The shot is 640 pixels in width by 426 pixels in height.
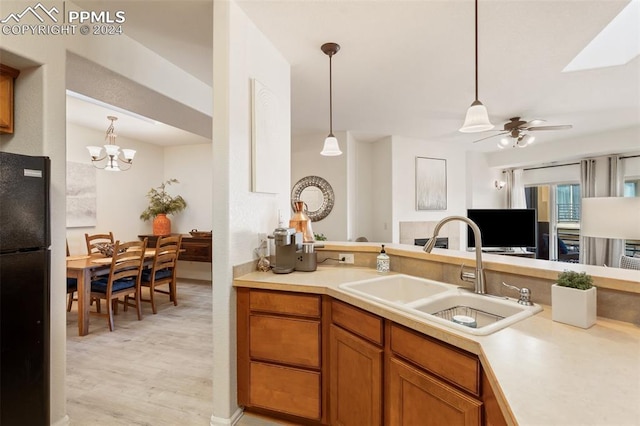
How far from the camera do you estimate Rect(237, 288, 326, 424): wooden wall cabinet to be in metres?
1.77

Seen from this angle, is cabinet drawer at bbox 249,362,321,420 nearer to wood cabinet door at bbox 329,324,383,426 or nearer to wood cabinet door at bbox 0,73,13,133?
wood cabinet door at bbox 329,324,383,426

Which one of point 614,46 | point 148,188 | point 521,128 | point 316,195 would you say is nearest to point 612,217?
point 521,128

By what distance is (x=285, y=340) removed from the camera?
5.96 feet

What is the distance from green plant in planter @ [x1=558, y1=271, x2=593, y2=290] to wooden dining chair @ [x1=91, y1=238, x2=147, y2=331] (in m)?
3.79

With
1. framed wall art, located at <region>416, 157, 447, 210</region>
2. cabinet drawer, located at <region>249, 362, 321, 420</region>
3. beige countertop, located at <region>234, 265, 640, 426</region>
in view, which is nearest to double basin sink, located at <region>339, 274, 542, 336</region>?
beige countertop, located at <region>234, 265, 640, 426</region>

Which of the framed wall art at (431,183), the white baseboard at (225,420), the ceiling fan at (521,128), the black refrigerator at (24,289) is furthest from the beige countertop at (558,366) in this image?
the framed wall art at (431,183)

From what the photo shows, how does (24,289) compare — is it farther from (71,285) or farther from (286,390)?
(71,285)

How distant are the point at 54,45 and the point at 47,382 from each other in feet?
6.25

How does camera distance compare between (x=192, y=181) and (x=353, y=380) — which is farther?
(x=192, y=181)

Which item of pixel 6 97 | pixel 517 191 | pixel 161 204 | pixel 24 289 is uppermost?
pixel 6 97

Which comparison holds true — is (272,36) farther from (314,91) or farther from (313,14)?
(314,91)

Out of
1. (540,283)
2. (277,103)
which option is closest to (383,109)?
(277,103)

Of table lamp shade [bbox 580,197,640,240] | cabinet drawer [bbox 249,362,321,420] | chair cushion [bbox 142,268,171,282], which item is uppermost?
table lamp shade [bbox 580,197,640,240]

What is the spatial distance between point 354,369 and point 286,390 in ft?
1.67
